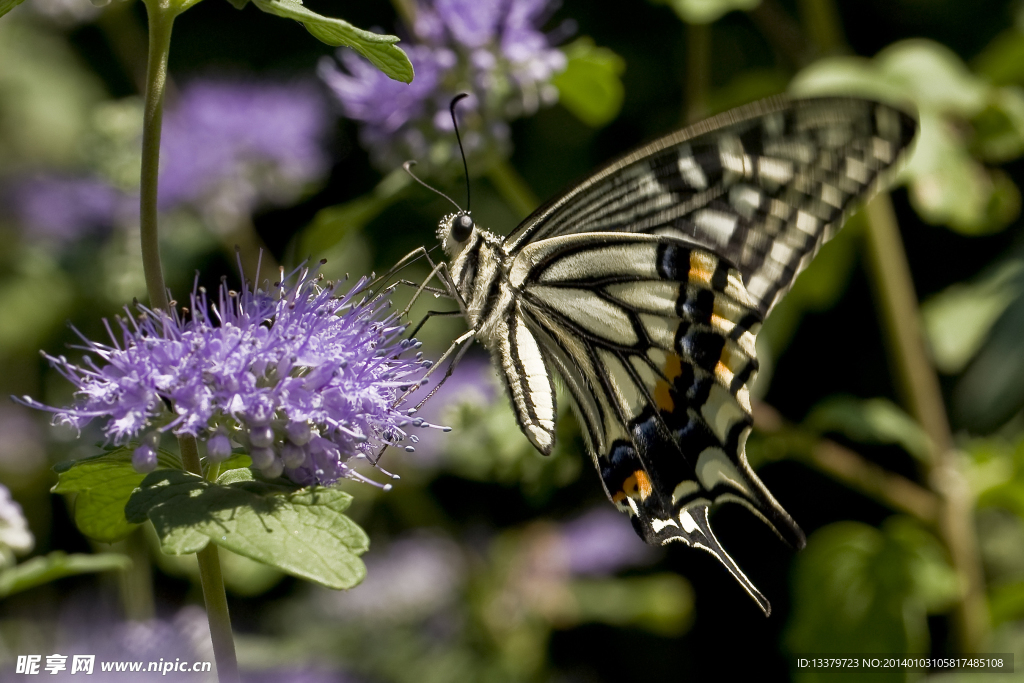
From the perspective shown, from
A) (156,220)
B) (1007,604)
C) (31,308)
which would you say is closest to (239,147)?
(31,308)

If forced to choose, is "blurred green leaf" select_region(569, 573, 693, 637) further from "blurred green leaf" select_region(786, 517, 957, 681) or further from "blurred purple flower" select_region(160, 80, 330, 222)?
"blurred purple flower" select_region(160, 80, 330, 222)

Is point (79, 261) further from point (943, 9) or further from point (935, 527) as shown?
point (943, 9)

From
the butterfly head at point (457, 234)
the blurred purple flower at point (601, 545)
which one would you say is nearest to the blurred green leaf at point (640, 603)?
the blurred purple flower at point (601, 545)

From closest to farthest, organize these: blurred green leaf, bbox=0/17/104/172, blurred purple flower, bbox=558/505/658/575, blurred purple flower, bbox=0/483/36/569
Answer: blurred purple flower, bbox=0/483/36/569
blurred purple flower, bbox=558/505/658/575
blurred green leaf, bbox=0/17/104/172

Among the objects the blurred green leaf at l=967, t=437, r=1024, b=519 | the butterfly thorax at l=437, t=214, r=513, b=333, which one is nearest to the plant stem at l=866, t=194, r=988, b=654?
the blurred green leaf at l=967, t=437, r=1024, b=519

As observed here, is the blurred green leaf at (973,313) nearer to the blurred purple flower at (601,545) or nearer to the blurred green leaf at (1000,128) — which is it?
the blurred green leaf at (1000,128)
